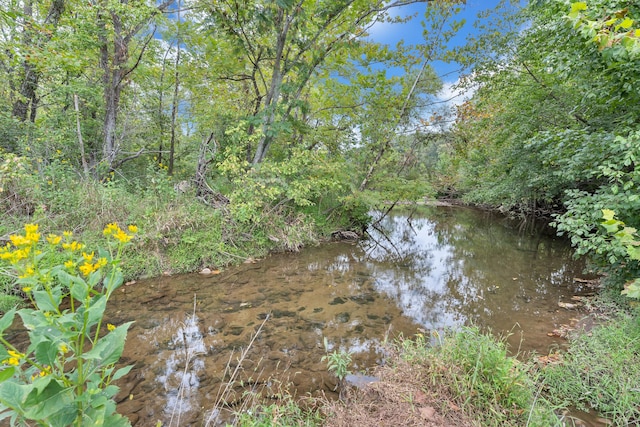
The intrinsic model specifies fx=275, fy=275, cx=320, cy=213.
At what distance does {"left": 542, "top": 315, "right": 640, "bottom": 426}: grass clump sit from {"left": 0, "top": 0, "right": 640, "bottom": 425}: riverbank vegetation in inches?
0.8

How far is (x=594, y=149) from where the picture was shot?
3.97 m

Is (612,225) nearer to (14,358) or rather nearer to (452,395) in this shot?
(452,395)

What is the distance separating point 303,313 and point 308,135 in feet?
18.9

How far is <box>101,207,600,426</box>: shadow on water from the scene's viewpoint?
9.34ft

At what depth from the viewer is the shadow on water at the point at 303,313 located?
2.85m

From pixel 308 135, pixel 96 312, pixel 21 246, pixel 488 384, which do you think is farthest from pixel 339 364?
pixel 308 135

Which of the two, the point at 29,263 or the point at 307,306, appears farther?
the point at 307,306

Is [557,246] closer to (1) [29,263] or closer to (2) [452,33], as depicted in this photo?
(2) [452,33]

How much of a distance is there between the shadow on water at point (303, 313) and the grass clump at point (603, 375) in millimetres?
579

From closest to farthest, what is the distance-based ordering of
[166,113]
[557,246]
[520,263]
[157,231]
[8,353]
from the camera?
[8,353] < [157,231] < [520,263] < [557,246] < [166,113]

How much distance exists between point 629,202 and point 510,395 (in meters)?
2.92

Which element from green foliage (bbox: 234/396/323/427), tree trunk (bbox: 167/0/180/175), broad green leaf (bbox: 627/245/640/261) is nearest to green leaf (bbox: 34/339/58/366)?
green foliage (bbox: 234/396/323/427)

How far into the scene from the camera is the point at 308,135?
8484 mm

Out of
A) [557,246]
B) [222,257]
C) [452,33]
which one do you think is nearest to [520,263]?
[557,246]
